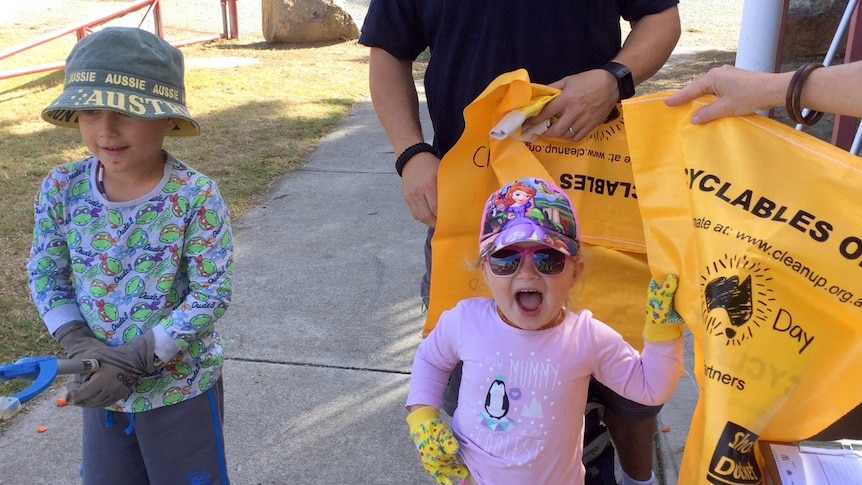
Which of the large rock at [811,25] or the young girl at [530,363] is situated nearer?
the young girl at [530,363]

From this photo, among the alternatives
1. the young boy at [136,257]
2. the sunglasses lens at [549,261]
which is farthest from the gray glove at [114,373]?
the sunglasses lens at [549,261]

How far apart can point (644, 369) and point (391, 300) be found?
2.58 m

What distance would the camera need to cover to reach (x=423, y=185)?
7.43 feet

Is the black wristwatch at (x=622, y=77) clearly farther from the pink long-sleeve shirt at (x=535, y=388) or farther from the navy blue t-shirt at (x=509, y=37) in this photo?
the pink long-sleeve shirt at (x=535, y=388)

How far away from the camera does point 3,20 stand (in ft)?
44.3

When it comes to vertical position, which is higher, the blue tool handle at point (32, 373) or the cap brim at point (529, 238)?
the cap brim at point (529, 238)

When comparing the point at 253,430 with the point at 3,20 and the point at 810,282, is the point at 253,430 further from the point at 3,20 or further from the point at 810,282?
the point at 3,20

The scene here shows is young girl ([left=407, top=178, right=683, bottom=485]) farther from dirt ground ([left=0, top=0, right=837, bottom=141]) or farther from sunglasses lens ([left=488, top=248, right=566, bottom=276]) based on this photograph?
dirt ground ([left=0, top=0, right=837, bottom=141])

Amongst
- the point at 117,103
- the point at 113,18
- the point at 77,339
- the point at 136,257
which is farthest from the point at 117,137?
the point at 113,18

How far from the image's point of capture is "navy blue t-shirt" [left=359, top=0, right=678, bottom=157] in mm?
2201

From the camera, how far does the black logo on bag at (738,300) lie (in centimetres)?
158

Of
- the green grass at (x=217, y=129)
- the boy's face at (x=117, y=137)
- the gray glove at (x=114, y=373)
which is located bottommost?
the green grass at (x=217, y=129)

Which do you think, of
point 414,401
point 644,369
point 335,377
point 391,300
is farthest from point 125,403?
point 391,300

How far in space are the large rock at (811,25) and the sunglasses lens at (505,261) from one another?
9469 mm
